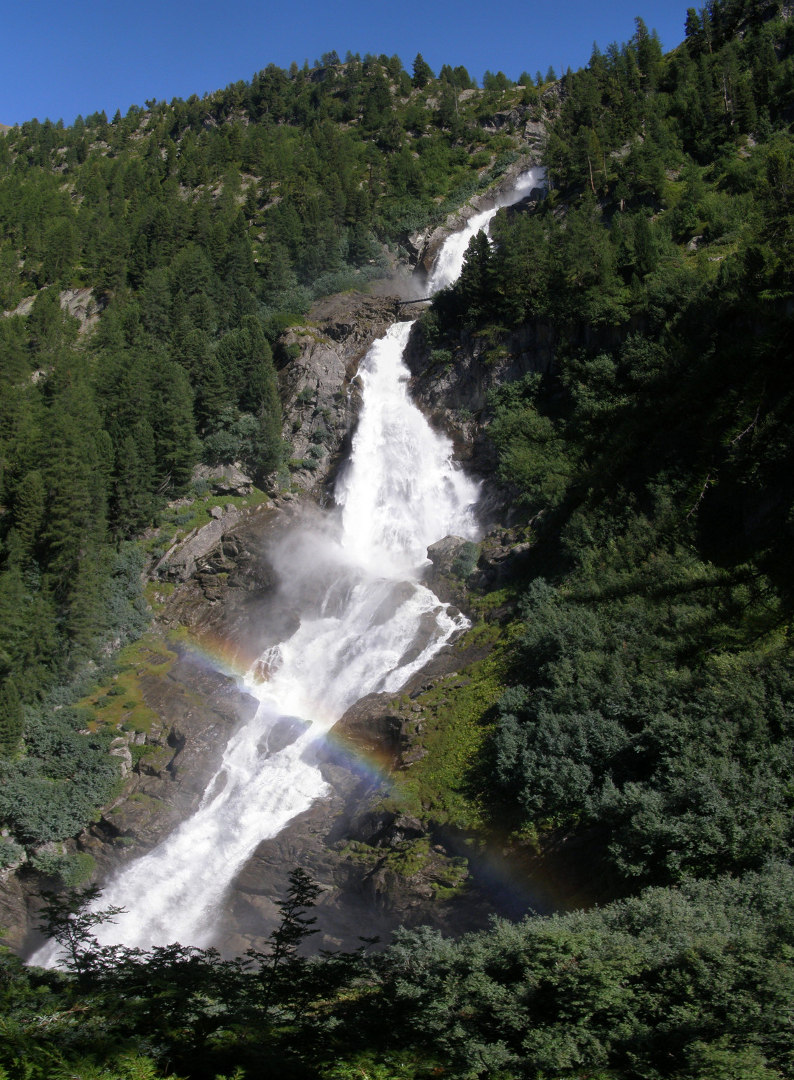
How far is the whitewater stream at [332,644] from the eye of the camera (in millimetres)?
24500

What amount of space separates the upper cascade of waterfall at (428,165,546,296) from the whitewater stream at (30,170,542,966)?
1389cm

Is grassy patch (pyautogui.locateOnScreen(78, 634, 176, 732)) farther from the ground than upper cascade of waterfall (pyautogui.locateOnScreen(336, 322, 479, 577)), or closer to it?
closer to it

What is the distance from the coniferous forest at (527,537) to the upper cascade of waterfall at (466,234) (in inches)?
156

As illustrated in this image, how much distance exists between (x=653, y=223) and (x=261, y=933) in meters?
44.1

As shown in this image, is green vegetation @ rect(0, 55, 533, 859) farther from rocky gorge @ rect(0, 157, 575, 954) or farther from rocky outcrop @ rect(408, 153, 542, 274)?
rocky outcrop @ rect(408, 153, 542, 274)

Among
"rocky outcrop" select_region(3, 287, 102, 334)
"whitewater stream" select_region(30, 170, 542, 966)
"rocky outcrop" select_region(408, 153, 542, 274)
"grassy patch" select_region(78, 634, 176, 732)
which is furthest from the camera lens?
"rocky outcrop" select_region(408, 153, 542, 274)

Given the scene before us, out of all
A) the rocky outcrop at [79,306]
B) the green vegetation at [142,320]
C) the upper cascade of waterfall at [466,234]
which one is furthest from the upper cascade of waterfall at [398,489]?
→ the rocky outcrop at [79,306]

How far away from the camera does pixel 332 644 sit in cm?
3359

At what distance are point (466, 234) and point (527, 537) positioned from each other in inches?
1889

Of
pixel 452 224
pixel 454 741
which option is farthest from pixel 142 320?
pixel 454 741

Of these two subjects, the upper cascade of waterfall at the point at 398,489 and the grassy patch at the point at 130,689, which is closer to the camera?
the grassy patch at the point at 130,689

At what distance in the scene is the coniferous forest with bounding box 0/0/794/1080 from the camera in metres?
6.39

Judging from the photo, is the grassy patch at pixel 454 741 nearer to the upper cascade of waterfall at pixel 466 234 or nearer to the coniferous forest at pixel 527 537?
the coniferous forest at pixel 527 537

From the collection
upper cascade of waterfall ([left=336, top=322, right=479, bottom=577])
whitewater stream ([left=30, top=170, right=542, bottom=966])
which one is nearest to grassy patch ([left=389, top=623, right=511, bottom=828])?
whitewater stream ([left=30, top=170, right=542, bottom=966])
